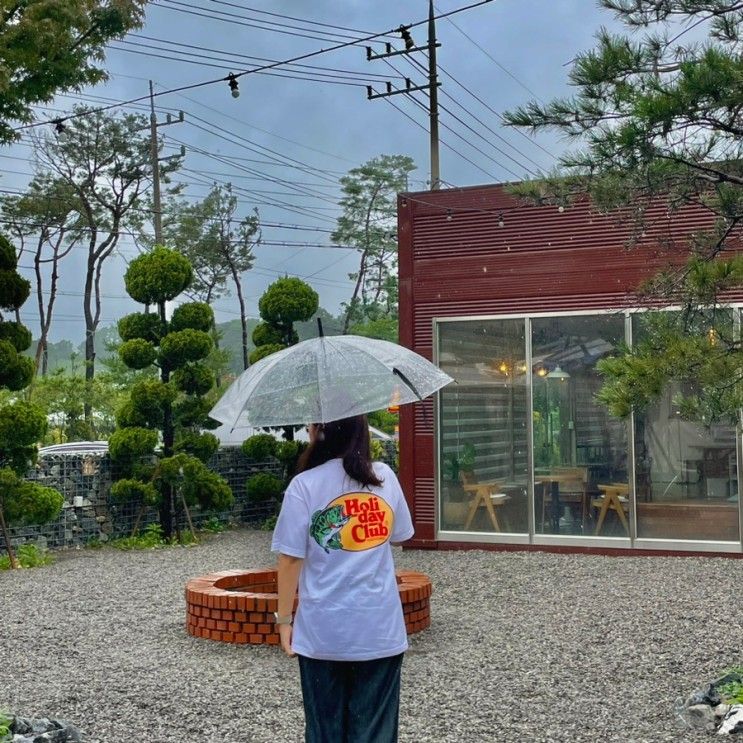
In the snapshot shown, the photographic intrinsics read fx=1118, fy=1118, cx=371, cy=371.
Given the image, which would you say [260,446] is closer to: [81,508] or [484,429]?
[81,508]

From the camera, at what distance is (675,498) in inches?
436

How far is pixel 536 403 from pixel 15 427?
5.35 meters

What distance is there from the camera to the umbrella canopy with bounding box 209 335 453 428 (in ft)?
12.7

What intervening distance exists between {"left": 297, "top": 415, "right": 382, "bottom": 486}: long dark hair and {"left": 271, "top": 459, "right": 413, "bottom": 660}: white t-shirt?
3cm

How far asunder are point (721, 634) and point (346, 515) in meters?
4.45

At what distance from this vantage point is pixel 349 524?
331 cm

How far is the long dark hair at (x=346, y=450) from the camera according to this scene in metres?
3.34

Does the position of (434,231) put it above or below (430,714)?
above

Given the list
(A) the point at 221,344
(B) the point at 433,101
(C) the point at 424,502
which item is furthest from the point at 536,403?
(A) the point at 221,344

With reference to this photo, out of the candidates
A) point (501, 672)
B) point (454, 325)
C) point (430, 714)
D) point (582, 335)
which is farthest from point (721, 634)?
point (454, 325)

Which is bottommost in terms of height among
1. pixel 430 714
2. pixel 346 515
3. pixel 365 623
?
pixel 430 714

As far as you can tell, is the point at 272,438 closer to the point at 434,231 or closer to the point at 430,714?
the point at 434,231

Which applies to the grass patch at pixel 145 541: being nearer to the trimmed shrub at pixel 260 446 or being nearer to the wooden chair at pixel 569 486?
the trimmed shrub at pixel 260 446

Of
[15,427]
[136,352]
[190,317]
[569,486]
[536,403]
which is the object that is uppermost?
[190,317]
